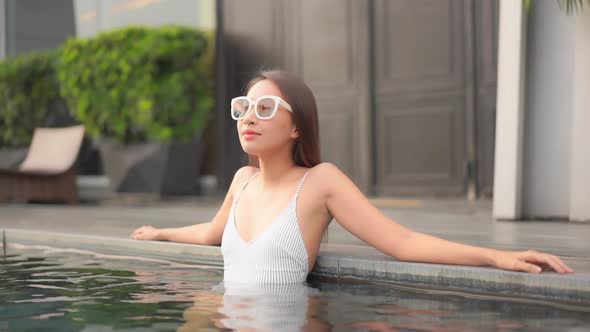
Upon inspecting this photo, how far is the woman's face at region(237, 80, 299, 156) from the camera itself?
3.11m

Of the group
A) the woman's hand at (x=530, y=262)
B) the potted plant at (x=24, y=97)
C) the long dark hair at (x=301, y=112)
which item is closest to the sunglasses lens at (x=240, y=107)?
the long dark hair at (x=301, y=112)

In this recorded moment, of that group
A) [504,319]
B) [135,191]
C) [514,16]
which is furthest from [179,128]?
[504,319]

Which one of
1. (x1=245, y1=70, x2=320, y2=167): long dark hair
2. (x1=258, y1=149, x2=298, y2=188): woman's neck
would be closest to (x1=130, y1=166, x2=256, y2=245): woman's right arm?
(x1=258, y1=149, x2=298, y2=188): woman's neck

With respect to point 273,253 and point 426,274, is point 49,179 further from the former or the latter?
point 426,274

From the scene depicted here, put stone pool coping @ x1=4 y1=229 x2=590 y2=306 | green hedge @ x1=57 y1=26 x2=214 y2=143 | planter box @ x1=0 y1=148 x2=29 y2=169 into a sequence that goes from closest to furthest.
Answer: stone pool coping @ x1=4 y1=229 x2=590 y2=306
green hedge @ x1=57 y1=26 x2=214 y2=143
planter box @ x1=0 y1=148 x2=29 y2=169

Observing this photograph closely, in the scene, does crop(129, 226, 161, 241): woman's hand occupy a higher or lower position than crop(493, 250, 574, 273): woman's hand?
lower

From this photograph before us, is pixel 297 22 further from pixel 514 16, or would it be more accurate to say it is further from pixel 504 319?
pixel 504 319

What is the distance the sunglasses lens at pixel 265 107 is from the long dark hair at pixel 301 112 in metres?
0.07

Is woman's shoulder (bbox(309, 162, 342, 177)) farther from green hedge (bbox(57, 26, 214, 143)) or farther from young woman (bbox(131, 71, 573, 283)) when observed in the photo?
green hedge (bbox(57, 26, 214, 143))

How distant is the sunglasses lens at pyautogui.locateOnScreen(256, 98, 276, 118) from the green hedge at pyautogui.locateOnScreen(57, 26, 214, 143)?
23.4 feet

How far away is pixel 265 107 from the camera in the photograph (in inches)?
123

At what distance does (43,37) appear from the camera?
1355 centimetres

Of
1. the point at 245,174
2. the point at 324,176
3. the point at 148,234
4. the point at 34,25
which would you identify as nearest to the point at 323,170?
the point at 324,176

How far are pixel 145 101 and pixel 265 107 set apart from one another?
7.21m
